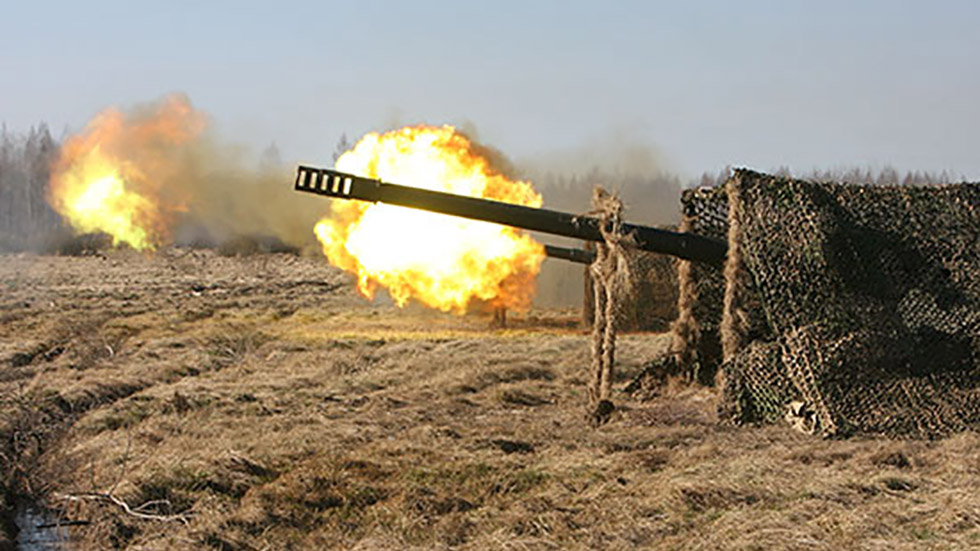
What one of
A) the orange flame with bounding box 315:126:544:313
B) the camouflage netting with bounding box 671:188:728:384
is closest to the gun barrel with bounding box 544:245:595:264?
the orange flame with bounding box 315:126:544:313

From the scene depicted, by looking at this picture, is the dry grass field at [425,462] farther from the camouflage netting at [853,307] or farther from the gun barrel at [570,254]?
the gun barrel at [570,254]

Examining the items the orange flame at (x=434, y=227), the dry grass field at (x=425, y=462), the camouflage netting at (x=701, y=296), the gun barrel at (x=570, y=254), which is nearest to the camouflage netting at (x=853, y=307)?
the dry grass field at (x=425, y=462)

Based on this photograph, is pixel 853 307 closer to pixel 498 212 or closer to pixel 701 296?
pixel 701 296

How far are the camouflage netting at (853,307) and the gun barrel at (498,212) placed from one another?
2.21 ft

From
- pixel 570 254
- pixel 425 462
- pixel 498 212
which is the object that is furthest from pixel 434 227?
pixel 425 462

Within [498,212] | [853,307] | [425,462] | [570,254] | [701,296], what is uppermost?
[498,212]

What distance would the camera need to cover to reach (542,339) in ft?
73.7

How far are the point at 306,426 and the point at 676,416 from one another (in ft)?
15.6

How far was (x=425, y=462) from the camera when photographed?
35.7ft

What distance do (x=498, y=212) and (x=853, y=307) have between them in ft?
14.9

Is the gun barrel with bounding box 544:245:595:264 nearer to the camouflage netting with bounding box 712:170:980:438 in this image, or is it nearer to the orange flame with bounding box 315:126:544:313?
the orange flame with bounding box 315:126:544:313

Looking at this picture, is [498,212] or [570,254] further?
[570,254]

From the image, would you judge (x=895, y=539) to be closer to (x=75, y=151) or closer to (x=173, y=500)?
(x=173, y=500)

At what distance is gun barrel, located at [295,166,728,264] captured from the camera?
1308cm
